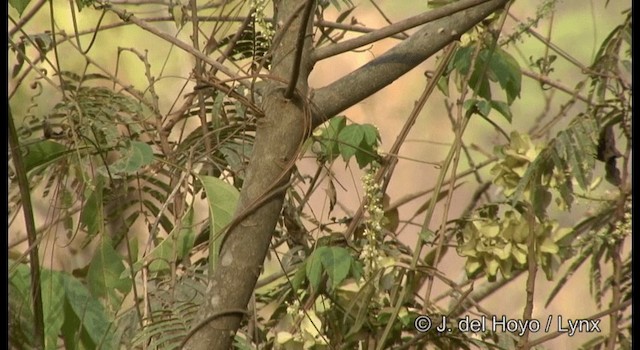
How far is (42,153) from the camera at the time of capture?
106 cm

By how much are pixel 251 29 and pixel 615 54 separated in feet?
1.72

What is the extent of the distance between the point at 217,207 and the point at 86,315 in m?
0.18

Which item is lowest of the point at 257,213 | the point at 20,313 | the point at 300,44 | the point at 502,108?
the point at 20,313

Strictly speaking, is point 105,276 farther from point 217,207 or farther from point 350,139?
point 350,139

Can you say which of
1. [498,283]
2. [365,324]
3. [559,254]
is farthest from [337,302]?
[498,283]

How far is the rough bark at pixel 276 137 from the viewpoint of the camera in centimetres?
93

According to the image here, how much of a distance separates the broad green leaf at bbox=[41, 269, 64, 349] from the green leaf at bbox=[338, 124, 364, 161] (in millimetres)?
368

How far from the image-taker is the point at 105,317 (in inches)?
39.4

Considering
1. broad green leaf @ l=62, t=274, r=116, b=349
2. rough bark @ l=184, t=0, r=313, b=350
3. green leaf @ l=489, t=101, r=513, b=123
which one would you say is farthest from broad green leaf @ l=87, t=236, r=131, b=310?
green leaf @ l=489, t=101, r=513, b=123

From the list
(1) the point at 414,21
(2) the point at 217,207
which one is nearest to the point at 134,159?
(2) the point at 217,207

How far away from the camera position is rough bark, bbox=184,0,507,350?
0.93 metres

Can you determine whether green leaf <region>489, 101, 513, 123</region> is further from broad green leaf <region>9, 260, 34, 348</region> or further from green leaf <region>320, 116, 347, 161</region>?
broad green leaf <region>9, 260, 34, 348</region>

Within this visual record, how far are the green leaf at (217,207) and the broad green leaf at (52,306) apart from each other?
0.17 meters

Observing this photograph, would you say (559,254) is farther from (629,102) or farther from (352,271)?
(352,271)
